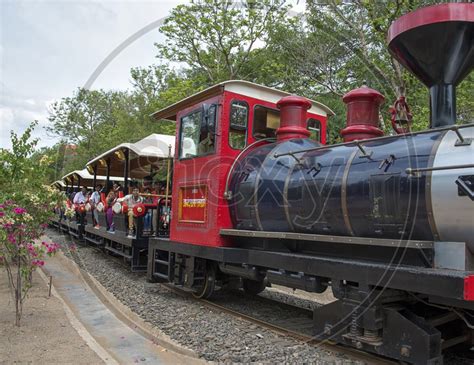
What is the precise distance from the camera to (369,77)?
1393cm

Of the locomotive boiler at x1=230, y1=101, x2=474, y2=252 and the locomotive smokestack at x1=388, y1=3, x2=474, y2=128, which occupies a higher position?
the locomotive smokestack at x1=388, y1=3, x2=474, y2=128

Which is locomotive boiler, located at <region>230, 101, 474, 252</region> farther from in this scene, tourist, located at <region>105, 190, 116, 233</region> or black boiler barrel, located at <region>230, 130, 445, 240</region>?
tourist, located at <region>105, 190, 116, 233</region>

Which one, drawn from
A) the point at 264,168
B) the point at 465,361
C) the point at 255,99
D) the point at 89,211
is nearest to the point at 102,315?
the point at 264,168

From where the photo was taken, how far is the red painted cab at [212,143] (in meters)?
6.25

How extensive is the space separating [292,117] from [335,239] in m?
2.35

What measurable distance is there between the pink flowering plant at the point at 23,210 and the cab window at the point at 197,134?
216cm

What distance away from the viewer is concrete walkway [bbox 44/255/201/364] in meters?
4.51

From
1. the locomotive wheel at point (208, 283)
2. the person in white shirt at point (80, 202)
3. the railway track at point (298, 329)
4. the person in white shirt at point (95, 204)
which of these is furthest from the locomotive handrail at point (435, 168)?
the person in white shirt at point (80, 202)

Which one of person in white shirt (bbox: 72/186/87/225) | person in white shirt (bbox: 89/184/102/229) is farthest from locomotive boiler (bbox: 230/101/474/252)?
person in white shirt (bbox: 72/186/87/225)

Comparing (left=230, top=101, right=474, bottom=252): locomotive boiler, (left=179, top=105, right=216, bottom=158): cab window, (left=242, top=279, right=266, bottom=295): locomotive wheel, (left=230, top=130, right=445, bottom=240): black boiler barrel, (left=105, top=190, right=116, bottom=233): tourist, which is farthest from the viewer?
(left=105, top=190, right=116, bottom=233): tourist

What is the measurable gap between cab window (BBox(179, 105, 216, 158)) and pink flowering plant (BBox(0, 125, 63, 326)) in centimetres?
216

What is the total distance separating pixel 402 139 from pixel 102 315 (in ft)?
15.8

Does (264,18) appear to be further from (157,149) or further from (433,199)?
(433,199)

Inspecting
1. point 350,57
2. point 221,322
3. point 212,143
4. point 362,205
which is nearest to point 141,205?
point 212,143
